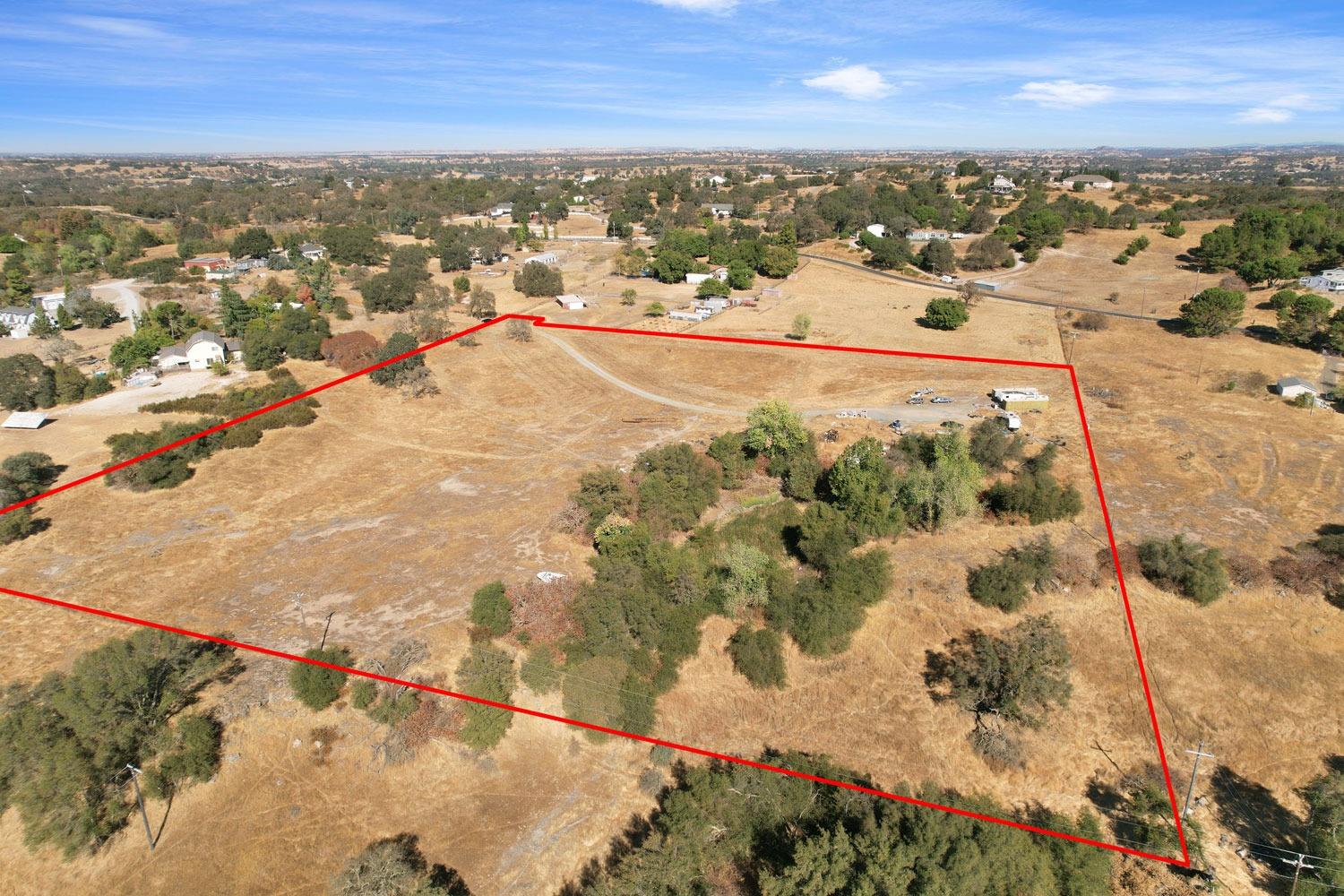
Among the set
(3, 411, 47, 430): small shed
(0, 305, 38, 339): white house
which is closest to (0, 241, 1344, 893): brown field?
(3, 411, 47, 430): small shed

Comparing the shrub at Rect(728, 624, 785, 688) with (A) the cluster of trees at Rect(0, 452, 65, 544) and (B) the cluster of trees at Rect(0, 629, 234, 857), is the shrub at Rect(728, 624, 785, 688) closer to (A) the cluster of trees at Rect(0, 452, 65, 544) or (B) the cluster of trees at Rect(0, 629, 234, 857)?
(B) the cluster of trees at Rect(0, 629, 234, 857)

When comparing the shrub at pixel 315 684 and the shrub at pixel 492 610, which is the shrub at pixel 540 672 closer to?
the shrub at pixel 492 610

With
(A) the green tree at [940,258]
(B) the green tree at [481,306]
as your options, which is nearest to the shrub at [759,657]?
(B) the green tree at [481,306]

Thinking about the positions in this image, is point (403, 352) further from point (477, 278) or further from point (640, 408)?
point (477, 278)

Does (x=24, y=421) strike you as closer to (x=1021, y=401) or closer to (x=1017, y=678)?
(x=1017, y=678)

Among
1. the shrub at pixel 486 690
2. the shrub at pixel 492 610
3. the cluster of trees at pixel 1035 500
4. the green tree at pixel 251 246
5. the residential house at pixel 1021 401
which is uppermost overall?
the green tree at pixel 251 246

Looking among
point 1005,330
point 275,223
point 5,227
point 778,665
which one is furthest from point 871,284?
point 5,227
